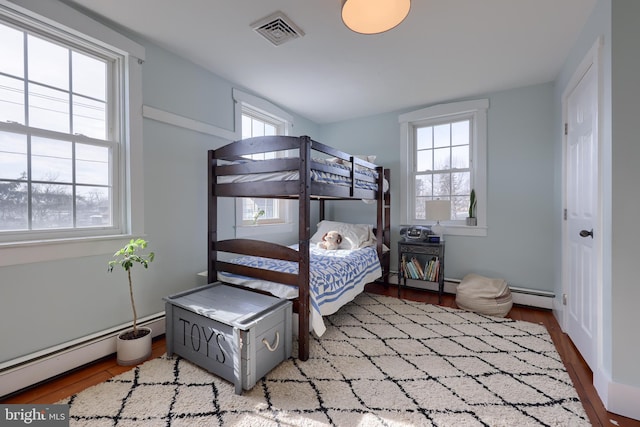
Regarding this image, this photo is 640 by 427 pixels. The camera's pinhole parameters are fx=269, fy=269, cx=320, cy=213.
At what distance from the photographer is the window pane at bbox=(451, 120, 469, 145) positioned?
11.1ft

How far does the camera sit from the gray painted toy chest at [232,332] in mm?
1542

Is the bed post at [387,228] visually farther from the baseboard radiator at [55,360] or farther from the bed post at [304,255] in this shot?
the baseboard radiator at [55,360]

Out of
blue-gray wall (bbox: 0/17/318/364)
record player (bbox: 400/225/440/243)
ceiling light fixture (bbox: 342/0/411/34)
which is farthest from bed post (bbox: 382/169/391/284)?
ceiling light fixture (bbox: 342/0/411/34)

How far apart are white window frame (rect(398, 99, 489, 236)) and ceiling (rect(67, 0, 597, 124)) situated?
191 mm

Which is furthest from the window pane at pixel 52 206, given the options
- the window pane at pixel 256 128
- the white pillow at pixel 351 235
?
the white pillow at pixel 351 235

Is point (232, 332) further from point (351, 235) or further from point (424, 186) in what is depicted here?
point (424, 186)

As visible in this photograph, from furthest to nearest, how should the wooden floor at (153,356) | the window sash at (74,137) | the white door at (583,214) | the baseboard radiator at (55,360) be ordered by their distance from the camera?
the white door at (583,214) < the window sash at (74,137) < the baseboard radiator at (55,360) < the wooden floor at (153,356)

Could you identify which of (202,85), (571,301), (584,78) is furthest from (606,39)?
(202,85)

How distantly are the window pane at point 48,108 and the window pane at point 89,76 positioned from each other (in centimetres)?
12

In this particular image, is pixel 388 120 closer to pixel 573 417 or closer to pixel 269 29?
pixel 269 29

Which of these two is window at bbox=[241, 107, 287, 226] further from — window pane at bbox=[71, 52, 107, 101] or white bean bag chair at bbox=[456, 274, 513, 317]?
white bean bag chair at bbox=[456, 274, 513, 317]

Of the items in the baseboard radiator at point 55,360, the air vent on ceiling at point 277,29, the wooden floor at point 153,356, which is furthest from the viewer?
the air vent on ceiling at point 277,29

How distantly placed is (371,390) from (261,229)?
2.10 meters

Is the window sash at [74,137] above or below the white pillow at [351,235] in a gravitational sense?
above
